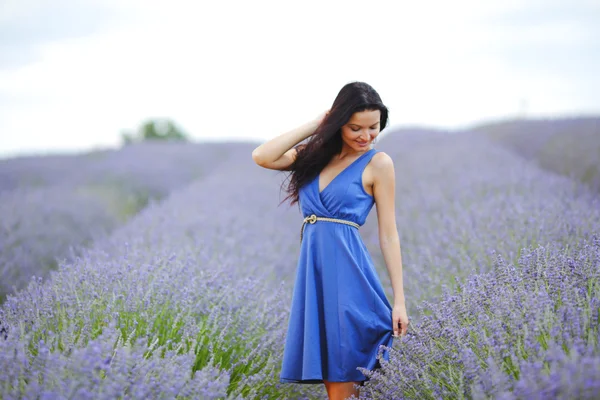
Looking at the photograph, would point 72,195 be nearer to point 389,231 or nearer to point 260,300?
point 260,300

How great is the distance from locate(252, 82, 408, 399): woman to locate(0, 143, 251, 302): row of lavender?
1.17 m

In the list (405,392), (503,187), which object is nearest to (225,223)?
(503,187)

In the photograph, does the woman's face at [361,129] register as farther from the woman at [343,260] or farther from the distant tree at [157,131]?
the distant tree at [157,131]

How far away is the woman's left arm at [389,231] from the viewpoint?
198 cm

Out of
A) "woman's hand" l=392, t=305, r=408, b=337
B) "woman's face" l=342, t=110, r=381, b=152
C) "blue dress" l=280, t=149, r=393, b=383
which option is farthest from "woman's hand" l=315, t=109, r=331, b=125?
"woman's hand" l=392, t=305, r=408, b=337

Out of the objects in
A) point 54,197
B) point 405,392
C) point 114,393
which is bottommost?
point 405,392

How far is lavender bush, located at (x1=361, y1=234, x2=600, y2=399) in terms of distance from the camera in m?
1.36

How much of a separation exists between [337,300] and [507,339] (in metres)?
0.59

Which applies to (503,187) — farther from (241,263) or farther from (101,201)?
(101,201)

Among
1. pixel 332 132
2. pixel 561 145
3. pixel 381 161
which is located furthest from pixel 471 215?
pixel 561 145

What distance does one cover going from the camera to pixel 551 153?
287 inches

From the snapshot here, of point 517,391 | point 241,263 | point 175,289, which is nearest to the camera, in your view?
point 517,391

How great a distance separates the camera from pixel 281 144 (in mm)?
2129

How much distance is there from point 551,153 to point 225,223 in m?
4.91
